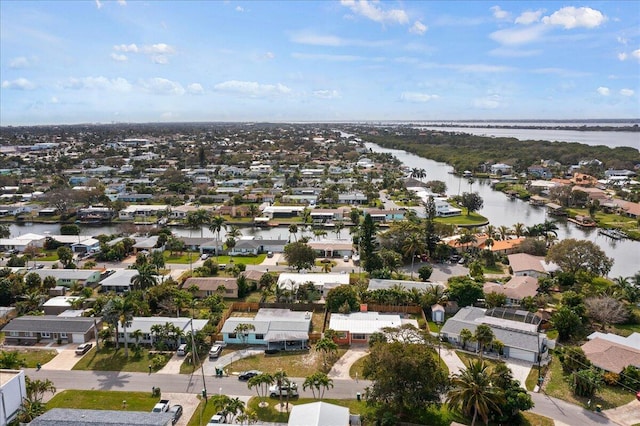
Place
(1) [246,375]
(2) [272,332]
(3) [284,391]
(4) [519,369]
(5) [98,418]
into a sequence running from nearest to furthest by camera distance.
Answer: (5) [98,418], (3) [284,391], (1) [246,375], (4) [519,369], (2) [272,332]

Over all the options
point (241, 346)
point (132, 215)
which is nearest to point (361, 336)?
point (241, 346)

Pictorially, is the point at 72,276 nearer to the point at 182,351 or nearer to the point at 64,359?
the point at 64,359

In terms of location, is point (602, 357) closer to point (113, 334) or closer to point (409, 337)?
point (409, 337)

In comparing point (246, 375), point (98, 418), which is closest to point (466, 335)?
point (246, 375)

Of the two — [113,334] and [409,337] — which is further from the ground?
[409,337]

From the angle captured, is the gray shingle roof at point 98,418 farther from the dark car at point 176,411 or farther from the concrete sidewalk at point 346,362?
the concrete sidewalk at point 346,362

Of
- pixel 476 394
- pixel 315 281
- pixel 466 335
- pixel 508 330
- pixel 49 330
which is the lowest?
pixel 49 330

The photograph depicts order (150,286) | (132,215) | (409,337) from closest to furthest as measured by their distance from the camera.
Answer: (409,337), (150,286), (132,215)
